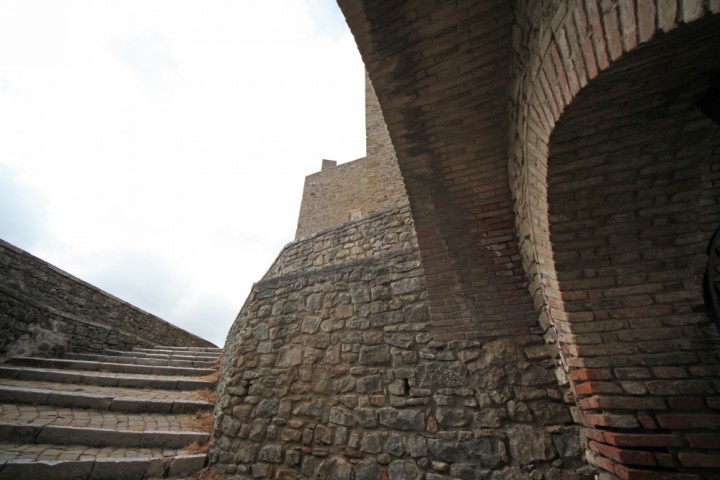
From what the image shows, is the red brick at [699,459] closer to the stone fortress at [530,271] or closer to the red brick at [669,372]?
the stone fortress at [530,271]

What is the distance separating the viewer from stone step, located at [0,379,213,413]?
3732mm

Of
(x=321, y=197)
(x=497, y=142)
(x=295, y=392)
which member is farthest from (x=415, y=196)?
(x=321, y=197)

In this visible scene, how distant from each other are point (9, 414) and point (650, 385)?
6.22m

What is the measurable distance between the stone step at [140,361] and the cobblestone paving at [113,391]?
3.98 ft

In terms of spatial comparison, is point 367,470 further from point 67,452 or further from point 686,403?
point 67,452

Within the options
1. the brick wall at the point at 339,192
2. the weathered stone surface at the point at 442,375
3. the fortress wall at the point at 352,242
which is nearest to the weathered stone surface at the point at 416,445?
the weathered stone surface at the point at 442,375

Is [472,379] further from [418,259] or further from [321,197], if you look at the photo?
[321,197]

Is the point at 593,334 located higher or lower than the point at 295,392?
higher

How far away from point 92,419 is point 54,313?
3.41 meters

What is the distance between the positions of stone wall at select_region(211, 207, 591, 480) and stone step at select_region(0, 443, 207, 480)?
387 millimetres

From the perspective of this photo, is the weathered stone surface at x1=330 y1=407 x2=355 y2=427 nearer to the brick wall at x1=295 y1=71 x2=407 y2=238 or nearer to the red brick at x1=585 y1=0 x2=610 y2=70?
the red brick at x1=585 y1=0 x2=610 y2=70

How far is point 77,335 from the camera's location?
576 centimetres

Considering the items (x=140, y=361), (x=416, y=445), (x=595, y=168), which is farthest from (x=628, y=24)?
(x=140, y=361)

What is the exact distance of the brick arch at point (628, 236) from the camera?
1.56 meters
